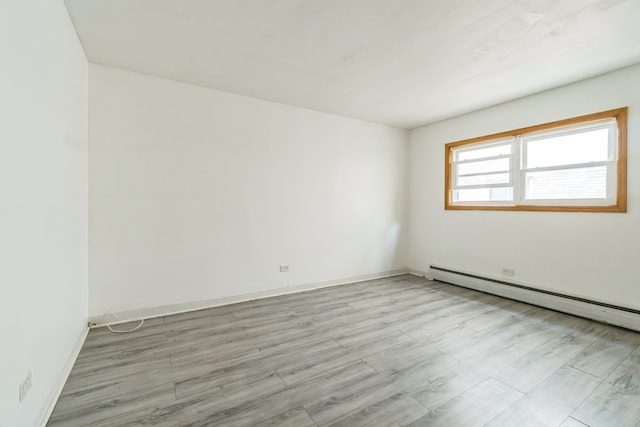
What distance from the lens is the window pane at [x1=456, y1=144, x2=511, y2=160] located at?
4058 mm

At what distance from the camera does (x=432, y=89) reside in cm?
340

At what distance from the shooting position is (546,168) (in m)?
3.55

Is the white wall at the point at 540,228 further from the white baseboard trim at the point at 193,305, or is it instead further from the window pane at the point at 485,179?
the white baseboard trim at the point at 193,305

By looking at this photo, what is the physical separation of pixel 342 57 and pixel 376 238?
3.14 metres

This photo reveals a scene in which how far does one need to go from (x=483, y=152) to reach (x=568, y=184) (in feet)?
4.13

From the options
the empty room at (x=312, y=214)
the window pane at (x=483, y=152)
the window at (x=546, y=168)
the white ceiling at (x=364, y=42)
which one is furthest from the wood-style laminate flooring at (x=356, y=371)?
the white ceiling at (x=364, y=42)

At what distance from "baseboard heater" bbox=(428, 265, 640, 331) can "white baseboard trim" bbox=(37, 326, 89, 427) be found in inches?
190

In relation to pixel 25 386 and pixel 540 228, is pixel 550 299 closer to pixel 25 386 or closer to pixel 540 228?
pixel 540 228

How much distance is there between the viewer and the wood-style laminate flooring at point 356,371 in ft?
5.33

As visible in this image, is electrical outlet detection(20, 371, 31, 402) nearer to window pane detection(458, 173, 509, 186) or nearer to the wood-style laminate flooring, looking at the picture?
the wood-style laminate flooring

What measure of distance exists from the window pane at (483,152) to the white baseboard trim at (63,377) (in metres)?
5.46

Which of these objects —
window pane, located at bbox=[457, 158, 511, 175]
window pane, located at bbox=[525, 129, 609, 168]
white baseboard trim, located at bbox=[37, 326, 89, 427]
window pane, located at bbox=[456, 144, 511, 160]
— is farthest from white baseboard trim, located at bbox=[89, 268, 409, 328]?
window pane, located at bbox=[525, 129, 609, 168]

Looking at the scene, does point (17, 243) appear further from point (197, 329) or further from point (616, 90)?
point (616, 90)

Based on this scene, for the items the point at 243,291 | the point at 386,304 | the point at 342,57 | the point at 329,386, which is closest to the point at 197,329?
the point at 243,291
